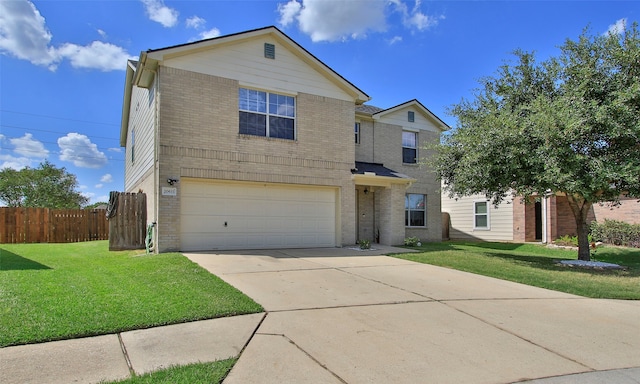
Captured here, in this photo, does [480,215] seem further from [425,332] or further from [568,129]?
[425,332]

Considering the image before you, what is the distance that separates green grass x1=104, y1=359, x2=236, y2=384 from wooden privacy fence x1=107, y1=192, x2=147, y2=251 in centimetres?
1081

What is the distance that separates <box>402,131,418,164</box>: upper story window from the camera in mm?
18859

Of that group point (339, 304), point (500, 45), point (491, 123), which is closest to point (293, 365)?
point (339, 304)

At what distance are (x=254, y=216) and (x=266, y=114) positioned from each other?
3546mm

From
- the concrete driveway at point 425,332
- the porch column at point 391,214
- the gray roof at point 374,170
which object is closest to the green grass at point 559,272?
the concrete driveway at point 425,332

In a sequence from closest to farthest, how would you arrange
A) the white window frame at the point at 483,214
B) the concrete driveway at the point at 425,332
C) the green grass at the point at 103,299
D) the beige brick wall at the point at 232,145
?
the concrete driveway at the point at 425,332 < the green grass at the point at 103,299 < the beige brick wall at the point at 232,145 < the white window frame at the point at 483,214

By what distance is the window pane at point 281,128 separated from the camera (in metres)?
13.6

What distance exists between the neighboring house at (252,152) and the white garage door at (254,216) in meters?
0.03

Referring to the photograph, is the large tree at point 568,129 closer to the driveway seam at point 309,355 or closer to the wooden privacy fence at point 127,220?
the driveway seam at point 309,355

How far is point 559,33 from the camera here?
11625 mm

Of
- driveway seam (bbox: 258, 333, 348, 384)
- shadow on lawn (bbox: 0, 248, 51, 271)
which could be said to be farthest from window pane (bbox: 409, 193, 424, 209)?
driveway seam (bbox: 258, 333, 348, 384)

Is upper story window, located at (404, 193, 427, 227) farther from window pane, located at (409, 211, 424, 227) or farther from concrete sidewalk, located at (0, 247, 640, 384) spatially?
concrete sidewalk, located at (0, 247, 640, 384)

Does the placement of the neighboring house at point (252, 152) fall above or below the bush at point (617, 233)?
above

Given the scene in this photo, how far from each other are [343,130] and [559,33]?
748 centimetres
